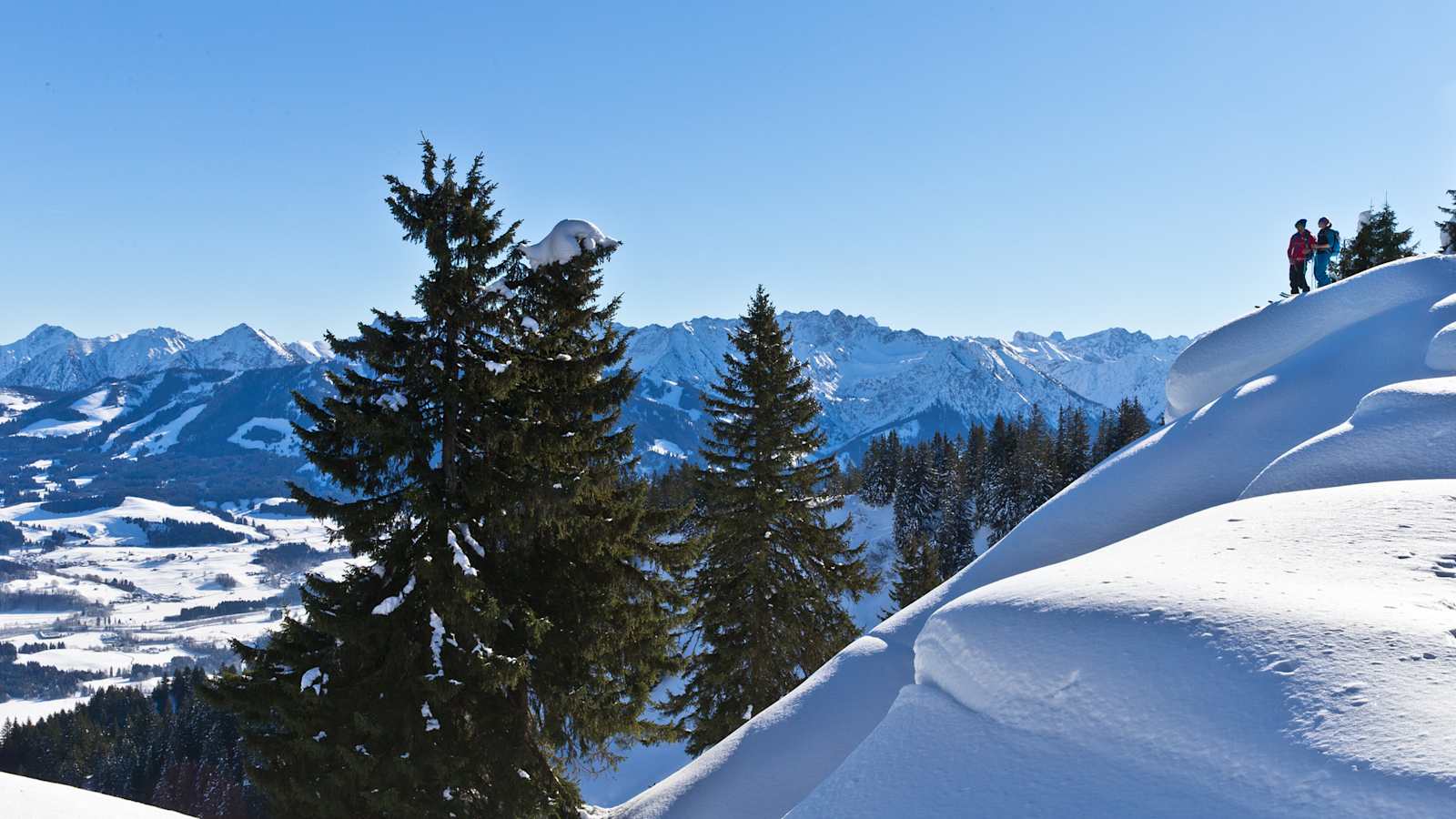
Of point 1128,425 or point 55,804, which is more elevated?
point 1128,425

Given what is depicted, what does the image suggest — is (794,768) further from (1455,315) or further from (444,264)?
(1455,315)

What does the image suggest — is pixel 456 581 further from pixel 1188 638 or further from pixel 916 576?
pixel 916 576

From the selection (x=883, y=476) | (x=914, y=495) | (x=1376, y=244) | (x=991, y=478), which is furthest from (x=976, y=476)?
(x=1376, y=244)

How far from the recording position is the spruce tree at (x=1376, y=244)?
30562mm

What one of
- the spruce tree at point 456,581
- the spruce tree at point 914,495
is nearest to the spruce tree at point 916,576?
the spruce tree at point 456,581

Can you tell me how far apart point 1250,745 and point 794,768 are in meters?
4.70

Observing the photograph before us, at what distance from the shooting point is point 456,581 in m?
9.98

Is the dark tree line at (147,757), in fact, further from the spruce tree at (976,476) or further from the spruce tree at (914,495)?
the spruce tree at (976,476)

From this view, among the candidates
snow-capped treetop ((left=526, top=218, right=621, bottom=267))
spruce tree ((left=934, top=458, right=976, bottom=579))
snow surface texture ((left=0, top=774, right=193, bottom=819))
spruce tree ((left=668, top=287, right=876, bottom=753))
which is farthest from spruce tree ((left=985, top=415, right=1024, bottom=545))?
snow surface texture ((left=0, top=774, right=193, bottom=819))

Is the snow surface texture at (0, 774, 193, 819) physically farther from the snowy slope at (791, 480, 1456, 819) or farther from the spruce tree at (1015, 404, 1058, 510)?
the spruce tree at (1015, 404, 1058, 510)

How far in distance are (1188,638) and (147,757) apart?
263 feet

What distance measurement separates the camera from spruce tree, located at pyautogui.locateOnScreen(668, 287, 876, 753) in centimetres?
2011

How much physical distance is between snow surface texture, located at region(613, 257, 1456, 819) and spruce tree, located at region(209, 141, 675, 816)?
81.6 inches

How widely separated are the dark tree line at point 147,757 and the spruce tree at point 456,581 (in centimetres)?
5509
